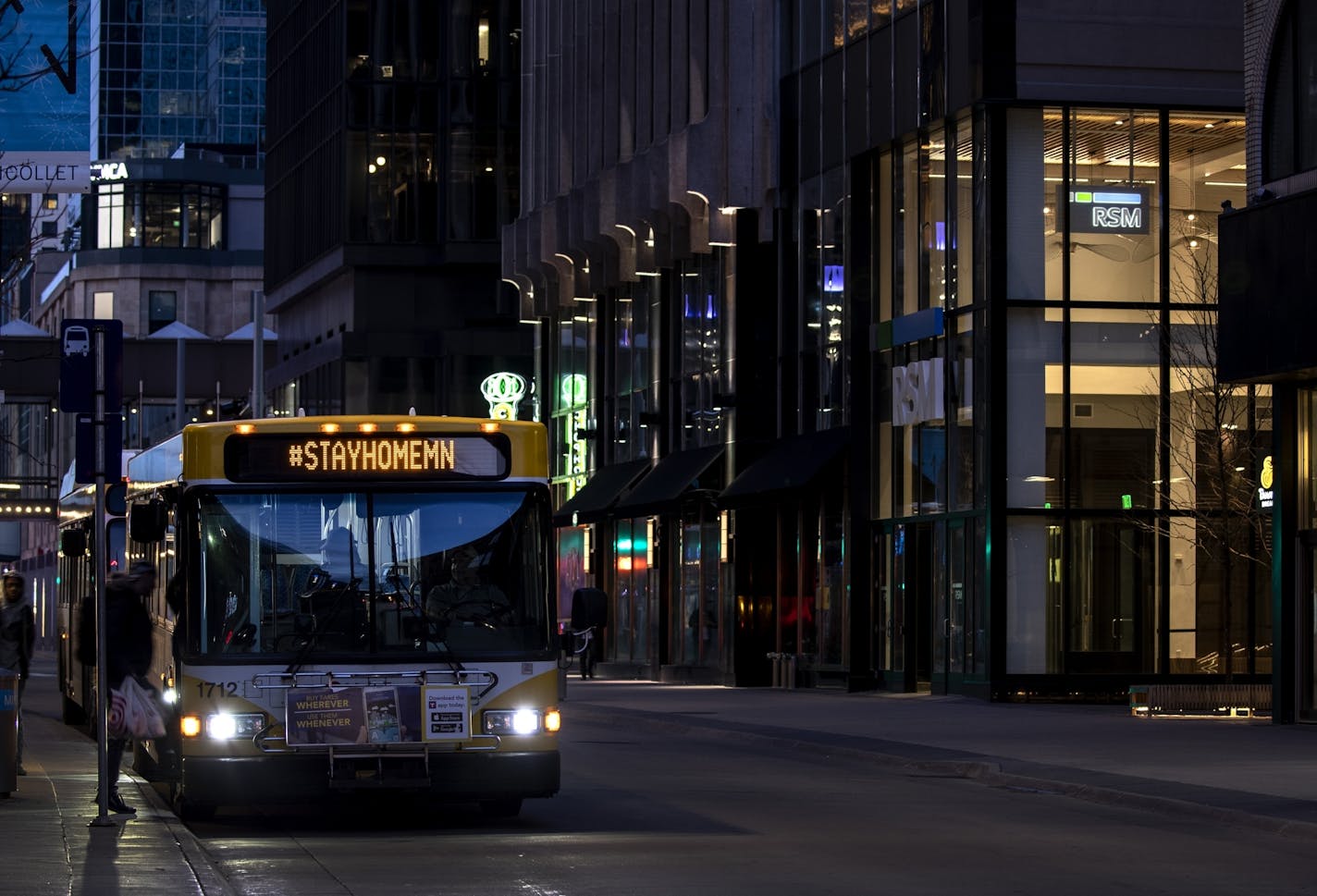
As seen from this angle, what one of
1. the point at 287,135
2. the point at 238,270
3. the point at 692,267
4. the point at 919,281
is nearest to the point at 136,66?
the point at 238,270

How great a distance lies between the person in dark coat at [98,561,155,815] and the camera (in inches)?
679

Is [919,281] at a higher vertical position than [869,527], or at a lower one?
→ higher

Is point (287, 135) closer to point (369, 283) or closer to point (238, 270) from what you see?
point (369, 283)

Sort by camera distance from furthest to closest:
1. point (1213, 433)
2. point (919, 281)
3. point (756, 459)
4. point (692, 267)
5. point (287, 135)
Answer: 1. point (287, 135)
2. point (692, 267)
3. point (756, 459)
4. point (919, 281)
5. point (1213, 433)

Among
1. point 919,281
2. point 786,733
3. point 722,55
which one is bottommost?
point 786,733

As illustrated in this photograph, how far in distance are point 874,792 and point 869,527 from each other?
67.4ft

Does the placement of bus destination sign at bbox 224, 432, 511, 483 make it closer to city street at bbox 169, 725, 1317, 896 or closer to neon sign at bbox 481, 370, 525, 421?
city street at bbox 169, 725, 1317, 896

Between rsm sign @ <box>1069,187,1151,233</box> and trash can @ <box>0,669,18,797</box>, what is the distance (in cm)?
2214

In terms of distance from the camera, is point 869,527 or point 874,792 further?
point 869,527

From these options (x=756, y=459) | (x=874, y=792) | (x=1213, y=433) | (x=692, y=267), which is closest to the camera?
(x=874, y=792)

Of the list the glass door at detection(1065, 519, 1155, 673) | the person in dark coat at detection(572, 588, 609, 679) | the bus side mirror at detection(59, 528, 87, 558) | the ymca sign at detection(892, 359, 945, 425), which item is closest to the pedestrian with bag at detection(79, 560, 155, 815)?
the person in dark coat at detection(572, 588, 609, 679)

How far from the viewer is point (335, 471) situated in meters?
16.5

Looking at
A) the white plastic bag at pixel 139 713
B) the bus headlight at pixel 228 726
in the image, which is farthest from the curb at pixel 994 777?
the white plastic bag at pixel 139 713

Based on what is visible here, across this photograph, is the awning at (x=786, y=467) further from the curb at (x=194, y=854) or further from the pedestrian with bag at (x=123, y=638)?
the pedestrian with bag at (x=123, y=638)
